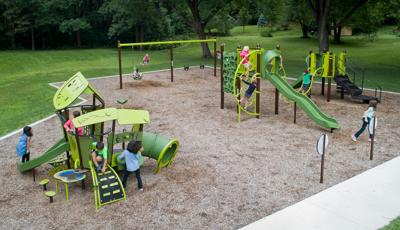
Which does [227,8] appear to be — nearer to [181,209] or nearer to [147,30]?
→ [147,30]

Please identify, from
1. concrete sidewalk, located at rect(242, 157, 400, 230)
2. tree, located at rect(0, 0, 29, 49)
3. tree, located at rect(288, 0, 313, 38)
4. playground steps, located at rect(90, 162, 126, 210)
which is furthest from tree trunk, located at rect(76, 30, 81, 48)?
concrete sidewalk, located at rect(242, 157, 400, 230)

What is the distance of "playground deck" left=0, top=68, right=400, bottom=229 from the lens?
8281 mm

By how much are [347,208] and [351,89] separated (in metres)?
10.5

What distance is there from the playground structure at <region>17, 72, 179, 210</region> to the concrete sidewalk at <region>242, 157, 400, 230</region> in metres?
3.20

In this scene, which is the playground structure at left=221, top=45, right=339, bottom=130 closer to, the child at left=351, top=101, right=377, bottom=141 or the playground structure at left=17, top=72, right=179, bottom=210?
the child at left=351, top=101, right=377, bottom=141

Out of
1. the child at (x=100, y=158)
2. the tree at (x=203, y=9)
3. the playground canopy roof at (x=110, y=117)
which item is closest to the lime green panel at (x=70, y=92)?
the playground canopy roof at (x=110, y=117)

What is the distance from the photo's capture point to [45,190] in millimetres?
9477

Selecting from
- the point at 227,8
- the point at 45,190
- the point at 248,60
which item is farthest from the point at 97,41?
the point at 45,190

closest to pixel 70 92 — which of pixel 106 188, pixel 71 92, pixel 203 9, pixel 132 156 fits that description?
pixel 71 92

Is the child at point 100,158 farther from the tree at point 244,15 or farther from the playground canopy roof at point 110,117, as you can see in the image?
the tree at point 244,15

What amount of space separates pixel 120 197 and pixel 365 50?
37.0 m

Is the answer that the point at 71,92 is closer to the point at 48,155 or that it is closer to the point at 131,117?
the point at 48,155

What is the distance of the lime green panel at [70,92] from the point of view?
32.2 ft

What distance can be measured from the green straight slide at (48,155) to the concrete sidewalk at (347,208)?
15.9 ft
